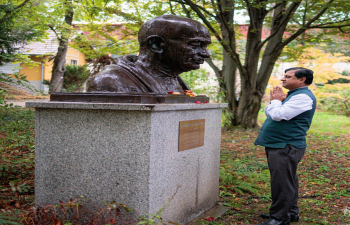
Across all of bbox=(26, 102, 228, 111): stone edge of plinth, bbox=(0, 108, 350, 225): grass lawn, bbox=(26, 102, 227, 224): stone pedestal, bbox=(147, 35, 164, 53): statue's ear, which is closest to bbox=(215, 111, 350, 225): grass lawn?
bbox=(0, 108, 350, 225): grass lawn

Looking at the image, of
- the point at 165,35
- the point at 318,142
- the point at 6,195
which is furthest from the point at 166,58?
the point at 318,142

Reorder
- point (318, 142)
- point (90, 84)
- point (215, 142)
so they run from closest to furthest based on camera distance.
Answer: point (90, 84) → point (215, 142) → point (318, 142)

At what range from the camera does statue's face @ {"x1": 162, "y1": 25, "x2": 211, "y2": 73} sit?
12.2 ft

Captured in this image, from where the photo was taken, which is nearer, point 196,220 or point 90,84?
point 90,84

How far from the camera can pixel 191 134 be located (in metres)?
3.69

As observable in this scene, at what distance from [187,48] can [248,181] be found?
2984 millimetres

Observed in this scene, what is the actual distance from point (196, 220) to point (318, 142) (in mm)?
7456

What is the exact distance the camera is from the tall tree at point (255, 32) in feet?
29.5

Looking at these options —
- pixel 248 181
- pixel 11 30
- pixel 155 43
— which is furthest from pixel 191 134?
pixel 11 30

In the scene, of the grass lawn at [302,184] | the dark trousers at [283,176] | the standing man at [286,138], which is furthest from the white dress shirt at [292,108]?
the grass lawn at [302,184]

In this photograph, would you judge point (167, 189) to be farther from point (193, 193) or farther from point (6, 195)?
point (6, 195)

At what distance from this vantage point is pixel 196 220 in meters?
3.91

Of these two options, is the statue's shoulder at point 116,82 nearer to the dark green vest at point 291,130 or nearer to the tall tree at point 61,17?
the dark green vest at point 291,130

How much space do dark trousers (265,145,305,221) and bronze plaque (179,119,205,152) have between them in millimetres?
826
